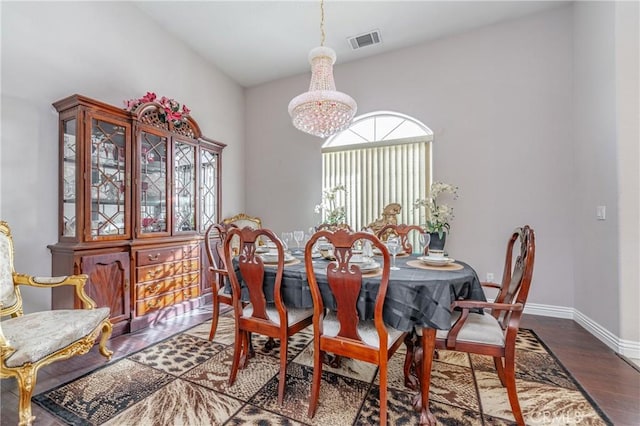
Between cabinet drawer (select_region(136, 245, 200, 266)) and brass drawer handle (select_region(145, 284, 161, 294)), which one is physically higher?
cabinet drawer (select_region(136, 245, 200, 266))

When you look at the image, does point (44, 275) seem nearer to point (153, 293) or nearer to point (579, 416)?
point (153, 293)

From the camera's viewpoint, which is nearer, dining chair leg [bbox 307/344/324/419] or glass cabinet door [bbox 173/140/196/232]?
dining chair leg [bbox 307/344/324/419]

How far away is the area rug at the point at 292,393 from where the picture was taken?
154 centimetres

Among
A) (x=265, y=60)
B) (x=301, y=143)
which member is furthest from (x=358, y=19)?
(x=301, y=143)

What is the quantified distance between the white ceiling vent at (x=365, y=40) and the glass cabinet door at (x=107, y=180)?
2854 mm

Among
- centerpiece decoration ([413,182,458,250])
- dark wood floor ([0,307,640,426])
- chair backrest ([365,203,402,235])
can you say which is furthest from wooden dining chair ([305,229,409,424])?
chair backrest ([365,203,402,235])

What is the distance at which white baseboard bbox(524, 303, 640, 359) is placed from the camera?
86.9 inches

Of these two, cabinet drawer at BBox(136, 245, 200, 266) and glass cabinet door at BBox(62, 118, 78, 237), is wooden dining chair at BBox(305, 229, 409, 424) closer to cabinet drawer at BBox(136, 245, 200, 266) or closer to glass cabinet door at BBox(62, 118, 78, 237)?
cabinet drawer at BBox(136, 245, 200, 266)

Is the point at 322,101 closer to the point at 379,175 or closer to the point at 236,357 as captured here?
the point at 379,175

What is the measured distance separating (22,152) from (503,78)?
4.81 m

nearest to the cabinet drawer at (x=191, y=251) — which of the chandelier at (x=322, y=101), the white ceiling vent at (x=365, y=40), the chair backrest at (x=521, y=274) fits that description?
the chandelier at (x=322, y=101)

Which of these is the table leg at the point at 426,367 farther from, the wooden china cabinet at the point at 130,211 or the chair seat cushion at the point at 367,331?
the wooden china cabinet at the point at 130,211

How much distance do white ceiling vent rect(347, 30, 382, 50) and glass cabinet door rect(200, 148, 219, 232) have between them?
2.35 metres

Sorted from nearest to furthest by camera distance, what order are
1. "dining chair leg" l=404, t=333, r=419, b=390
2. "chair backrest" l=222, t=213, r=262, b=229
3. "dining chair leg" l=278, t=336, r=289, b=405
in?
1. "dining chair leg" l=278, t=336, r=289, b=405
2. "dining chair leg" l=404, t=333, r=419, b=390
3. "chair backrest" l=222, t=213, r=262, b=229
